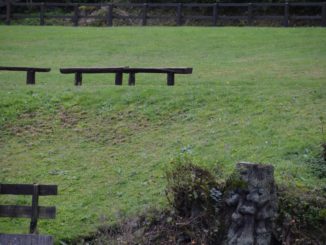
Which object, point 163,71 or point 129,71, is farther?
point 129,71

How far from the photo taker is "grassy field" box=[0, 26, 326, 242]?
12.3 metres

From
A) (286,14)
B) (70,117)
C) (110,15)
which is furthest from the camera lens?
(110,15)

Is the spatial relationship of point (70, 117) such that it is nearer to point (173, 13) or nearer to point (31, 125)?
point (31, 125)

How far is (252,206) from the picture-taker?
10375mm

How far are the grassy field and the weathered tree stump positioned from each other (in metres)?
1.30

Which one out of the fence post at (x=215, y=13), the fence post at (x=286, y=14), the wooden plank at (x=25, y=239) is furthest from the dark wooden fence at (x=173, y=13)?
the wooden plank at (x=25, y=239)

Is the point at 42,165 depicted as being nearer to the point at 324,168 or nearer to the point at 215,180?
the point at 215,180

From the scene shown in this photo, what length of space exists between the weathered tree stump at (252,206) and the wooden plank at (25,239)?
9.27ft

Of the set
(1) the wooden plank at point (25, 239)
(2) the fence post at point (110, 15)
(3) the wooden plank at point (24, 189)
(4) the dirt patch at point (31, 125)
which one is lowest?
(1) the wooden plank at point (25, 239)

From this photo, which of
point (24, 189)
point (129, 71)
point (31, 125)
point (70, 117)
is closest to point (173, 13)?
point (129, 71)

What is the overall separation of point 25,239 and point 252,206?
3.56 meters

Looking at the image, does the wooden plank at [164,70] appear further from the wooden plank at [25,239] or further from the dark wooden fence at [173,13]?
the dark wooden fence at [173,13]

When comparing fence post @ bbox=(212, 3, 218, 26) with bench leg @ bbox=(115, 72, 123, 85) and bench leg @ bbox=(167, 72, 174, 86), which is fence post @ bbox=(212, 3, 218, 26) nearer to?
bench leg @ bbox=(167, 72, 174, 86)

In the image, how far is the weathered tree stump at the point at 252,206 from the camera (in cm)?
1030
